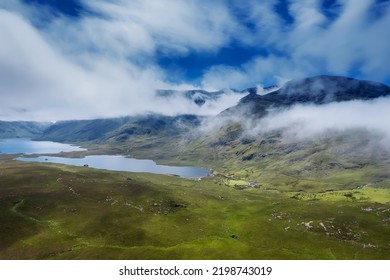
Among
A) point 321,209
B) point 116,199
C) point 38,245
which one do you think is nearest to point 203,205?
point 116,199

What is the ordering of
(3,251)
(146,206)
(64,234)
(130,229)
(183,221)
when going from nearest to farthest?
1. (3,251)
2. (64,234)
3. (130,229)
4. (183,221)
5. (146,206)

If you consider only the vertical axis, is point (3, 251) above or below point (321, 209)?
below

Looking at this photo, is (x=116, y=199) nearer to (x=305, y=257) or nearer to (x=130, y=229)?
(x=130, y=229)

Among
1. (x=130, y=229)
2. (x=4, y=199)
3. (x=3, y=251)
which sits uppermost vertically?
(x=4, y=199)

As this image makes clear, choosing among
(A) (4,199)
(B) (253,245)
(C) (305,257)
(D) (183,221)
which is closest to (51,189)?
(A) (4,199)
